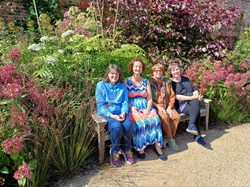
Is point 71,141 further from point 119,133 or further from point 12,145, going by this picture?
point 12,145

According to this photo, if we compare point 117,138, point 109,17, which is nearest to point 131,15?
point 109,17

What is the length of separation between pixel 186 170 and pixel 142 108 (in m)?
1.04

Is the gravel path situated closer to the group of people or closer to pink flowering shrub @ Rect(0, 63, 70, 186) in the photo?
the group of people

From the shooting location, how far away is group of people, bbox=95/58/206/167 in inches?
126

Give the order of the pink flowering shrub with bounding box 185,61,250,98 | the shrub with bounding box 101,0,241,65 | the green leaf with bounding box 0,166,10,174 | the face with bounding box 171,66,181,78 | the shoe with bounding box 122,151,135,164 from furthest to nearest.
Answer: the shrub with bounding box 101,0,241,65
the pink flowering shrub with bounding box 185,61,250,98
the face with bounding box 171,66,181,78
the shoe with bounding box 122,151,135,164
the green leaf with bounding box 0,166,10,174

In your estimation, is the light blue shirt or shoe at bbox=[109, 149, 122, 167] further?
the light blue shirt

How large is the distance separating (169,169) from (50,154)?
1412 mm

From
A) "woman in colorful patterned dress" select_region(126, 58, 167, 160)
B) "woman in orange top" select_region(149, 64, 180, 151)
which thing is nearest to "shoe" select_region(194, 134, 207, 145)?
"woman in orange top" select_region(149, 64, 180, 151)

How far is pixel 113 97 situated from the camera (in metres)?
3.43

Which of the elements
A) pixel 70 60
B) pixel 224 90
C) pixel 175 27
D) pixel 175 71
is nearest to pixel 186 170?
pixel 175 71

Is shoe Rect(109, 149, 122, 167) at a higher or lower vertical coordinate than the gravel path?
higher

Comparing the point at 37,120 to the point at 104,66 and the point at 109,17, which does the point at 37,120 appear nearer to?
the point at 104,66

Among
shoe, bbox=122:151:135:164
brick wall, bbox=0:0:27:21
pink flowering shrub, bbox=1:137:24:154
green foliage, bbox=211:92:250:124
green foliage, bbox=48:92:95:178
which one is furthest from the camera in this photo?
brick wall, bbox=0:0:27:21

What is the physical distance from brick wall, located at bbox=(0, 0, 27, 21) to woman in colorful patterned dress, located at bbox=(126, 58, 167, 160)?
14.6 feet
